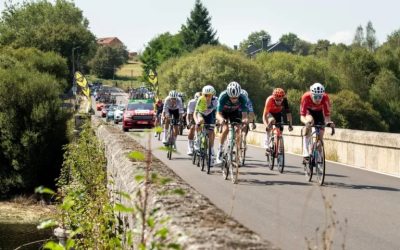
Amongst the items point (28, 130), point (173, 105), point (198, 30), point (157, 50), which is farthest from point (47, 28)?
point (173, 105)

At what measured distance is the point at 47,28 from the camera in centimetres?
13012

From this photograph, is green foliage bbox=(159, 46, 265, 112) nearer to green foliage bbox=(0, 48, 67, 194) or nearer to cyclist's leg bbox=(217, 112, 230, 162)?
green foliage bbox=(0, 48, 67, 194)

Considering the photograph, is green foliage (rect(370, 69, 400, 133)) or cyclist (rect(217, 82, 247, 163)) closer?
cyclist (rect(217, 82, 247, 163))

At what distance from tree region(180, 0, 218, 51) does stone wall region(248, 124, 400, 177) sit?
9768 cm

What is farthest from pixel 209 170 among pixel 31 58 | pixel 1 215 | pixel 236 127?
pixel 31 58

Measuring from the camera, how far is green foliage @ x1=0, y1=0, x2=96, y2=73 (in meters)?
128

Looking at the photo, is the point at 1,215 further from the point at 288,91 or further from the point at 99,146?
the point at 288,91

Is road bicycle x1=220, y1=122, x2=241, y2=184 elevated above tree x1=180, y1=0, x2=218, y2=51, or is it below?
below

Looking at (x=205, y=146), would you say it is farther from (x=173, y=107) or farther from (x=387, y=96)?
(x=387, y=96)

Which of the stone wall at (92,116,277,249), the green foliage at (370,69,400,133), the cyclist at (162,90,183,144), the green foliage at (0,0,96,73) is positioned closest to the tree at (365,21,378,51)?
the green foliage at (0,0,96,73)

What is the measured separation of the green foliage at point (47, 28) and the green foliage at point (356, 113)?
55815 millimetres

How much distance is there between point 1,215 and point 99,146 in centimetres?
2118

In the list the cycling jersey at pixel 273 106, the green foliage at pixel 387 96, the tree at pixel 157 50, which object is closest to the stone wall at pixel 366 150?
the cycling jersey at pixel 273 106

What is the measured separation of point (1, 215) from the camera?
1387 inches
